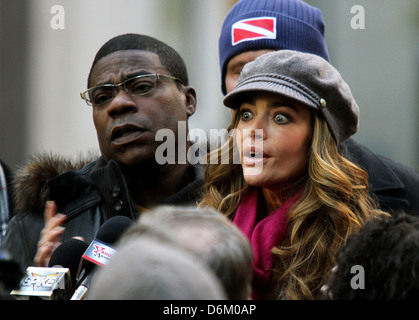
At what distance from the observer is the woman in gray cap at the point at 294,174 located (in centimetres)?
273

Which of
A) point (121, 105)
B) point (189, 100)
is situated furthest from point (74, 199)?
point (189, 100)

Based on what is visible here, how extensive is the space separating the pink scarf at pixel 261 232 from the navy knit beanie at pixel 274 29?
101cm

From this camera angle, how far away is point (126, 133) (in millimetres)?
3600

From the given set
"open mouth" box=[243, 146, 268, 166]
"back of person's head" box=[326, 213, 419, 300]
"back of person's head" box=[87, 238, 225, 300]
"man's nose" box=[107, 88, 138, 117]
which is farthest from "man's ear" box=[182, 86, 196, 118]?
"back of person's head" box=[87, 238, 225, 300]

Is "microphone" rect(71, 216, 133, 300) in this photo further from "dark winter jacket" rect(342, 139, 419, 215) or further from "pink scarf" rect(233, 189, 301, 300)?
"dark winter jacket" rect(342, 139, 419, 215)

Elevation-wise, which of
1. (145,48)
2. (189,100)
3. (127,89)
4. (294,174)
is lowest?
(294,174)

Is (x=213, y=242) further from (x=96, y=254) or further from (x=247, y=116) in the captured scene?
(x=247, y=116)

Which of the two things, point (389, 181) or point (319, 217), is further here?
point (389, 181)

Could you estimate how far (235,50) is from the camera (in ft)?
12.5

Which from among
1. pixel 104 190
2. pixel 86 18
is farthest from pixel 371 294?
pixel 86 18

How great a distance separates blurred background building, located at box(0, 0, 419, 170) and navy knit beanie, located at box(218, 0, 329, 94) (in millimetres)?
3113

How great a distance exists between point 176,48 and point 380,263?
6.76 meters

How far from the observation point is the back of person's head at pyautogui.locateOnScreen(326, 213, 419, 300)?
203 centimetres

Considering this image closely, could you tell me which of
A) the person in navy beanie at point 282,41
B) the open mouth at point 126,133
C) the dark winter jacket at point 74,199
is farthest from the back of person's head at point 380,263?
the open mouth at point 126,133
